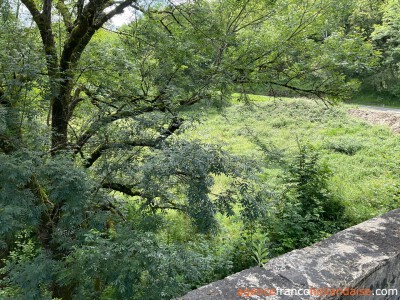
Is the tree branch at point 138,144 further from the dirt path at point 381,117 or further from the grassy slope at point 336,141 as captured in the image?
the dirt path at point 381,117

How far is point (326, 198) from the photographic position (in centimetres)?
583

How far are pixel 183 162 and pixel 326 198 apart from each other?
398cm

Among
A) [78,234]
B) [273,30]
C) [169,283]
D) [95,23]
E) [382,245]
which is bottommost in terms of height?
[169,283]

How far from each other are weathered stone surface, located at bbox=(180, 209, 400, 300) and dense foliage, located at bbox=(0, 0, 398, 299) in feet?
0.73

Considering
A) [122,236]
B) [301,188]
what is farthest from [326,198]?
[122,236]

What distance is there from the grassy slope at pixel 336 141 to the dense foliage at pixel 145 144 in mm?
682

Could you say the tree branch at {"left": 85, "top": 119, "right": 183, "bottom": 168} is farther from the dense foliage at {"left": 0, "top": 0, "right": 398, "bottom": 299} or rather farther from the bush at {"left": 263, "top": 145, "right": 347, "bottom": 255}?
the bush at {"left": 263, "top": 145, "right": 347, "bottom": 255}

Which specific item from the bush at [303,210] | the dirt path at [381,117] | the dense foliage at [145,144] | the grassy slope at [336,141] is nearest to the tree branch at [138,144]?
the dense foliage at [145,144]

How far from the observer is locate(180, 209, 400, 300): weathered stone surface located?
1.74 metres

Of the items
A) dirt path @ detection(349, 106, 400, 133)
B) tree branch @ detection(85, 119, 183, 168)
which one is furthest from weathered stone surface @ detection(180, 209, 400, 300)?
dirt path @ detection(349, 106, 400, 133)

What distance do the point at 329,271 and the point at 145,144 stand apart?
2.49m

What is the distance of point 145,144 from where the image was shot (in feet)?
12.3

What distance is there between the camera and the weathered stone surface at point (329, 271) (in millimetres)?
1742

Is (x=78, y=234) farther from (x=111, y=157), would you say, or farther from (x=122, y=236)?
(x=111, y=157)
